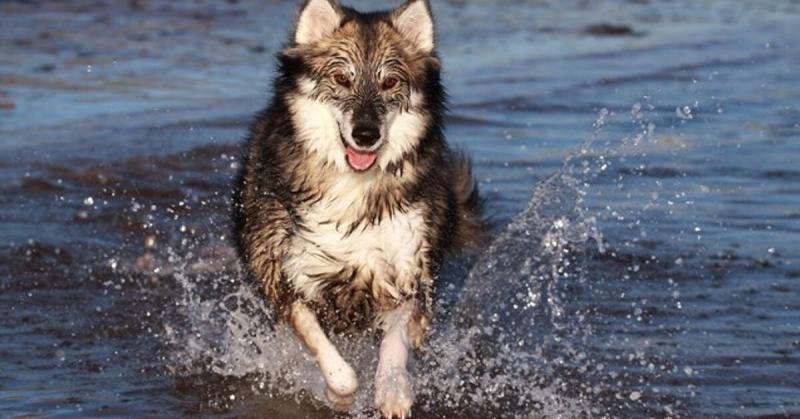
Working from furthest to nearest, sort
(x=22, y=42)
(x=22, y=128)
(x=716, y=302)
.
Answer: (x=22, y=42)
(x=22, y=128)
(x=716, y=302)

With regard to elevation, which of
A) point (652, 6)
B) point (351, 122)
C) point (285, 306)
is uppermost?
point (351, 122)

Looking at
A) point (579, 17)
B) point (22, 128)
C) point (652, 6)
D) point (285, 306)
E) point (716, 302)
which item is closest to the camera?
point (285, 306)

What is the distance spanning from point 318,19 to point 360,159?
0.60 metres

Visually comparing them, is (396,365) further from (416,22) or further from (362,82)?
(416,22)

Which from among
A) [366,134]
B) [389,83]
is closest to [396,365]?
[366,134]

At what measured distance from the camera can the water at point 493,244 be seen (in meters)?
6.10

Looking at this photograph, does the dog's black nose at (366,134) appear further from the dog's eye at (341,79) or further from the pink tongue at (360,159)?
the dog's eye at (341,79)

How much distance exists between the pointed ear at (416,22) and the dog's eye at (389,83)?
0.26 meters

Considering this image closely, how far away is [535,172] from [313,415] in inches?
171

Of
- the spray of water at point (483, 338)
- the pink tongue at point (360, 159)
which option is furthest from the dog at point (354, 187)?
the spray of water at point (483, 338)

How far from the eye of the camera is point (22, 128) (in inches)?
445

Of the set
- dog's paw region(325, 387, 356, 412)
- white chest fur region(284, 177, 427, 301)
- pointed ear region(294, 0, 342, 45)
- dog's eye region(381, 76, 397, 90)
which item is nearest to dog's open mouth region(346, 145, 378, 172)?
white chest fur region(284, 177, 427, 301)

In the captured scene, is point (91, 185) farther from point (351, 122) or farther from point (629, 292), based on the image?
point (351, 122)

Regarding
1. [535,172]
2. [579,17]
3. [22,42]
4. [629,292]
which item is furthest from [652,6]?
[629,292]
